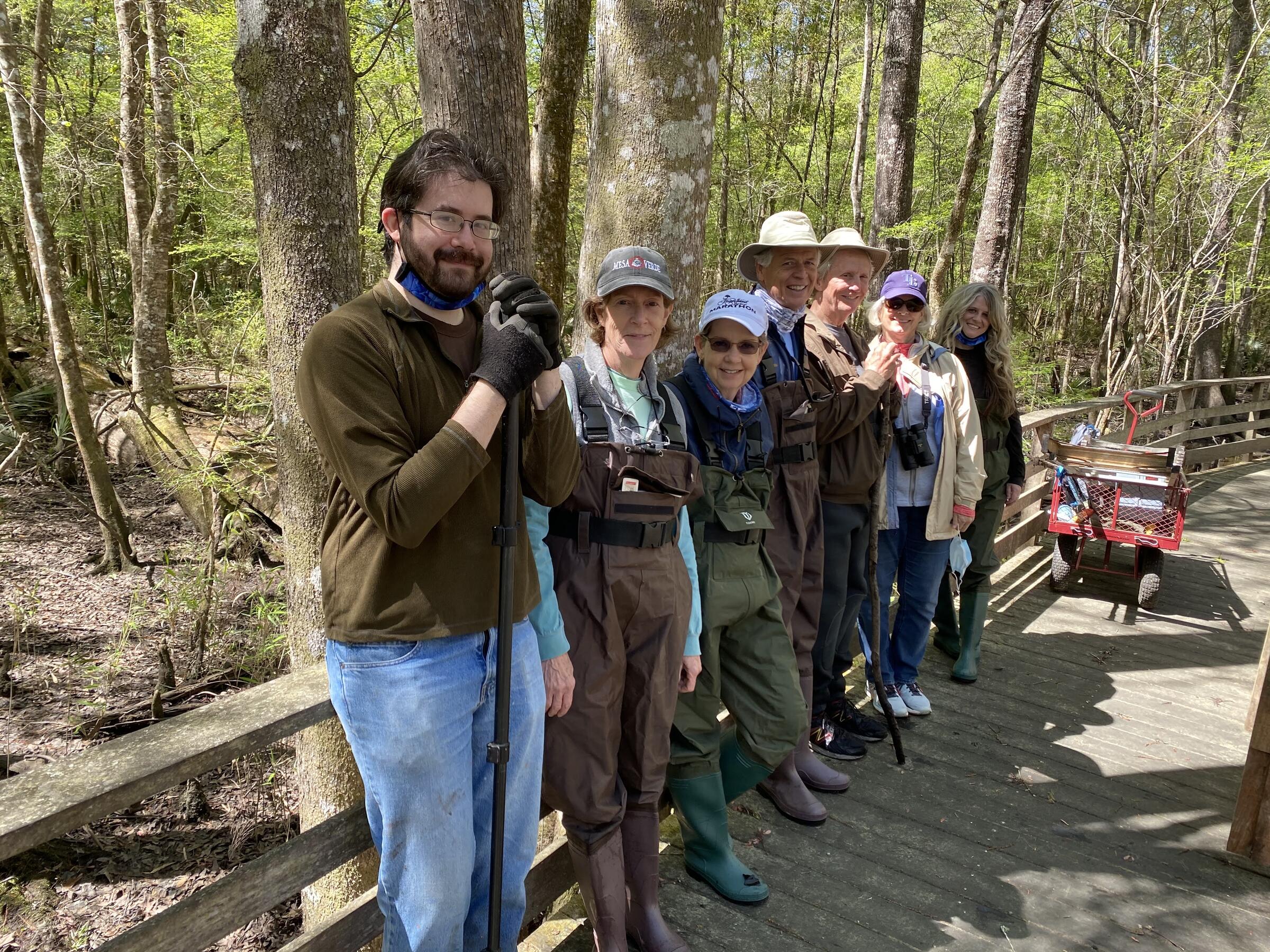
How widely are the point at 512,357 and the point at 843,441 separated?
7.37 feet

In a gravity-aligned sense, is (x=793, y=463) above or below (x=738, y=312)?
below

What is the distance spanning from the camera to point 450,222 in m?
1.87

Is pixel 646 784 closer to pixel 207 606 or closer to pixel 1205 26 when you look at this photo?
pixel 207 606

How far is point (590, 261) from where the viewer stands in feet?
10.8

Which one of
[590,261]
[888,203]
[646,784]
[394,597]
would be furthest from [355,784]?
[888,203]

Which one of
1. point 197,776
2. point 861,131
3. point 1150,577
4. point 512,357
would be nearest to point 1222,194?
point 861,131

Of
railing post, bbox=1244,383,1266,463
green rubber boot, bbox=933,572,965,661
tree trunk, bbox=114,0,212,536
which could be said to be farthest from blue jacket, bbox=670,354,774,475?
railing post, bbox=1244,383,1266,463

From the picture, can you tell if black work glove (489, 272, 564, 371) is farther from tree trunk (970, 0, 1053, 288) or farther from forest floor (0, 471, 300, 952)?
tree trunk (970, 0, 1053, 288)

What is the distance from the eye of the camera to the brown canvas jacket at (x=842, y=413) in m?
3.48

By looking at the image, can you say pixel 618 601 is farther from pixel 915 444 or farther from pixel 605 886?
pixel 915 444

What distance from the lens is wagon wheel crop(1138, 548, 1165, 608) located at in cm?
618

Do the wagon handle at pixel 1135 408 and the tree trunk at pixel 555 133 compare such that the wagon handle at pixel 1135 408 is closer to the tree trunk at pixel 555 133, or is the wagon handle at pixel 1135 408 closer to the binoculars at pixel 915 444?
the binoculars at pixel 915 444

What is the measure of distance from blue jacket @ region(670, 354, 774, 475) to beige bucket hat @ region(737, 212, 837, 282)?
0.75 metres

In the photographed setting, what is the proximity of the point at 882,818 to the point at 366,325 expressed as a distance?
3.06 metres
